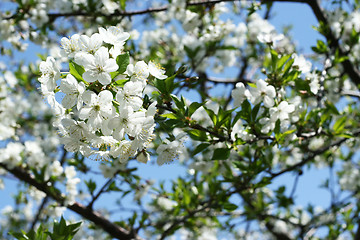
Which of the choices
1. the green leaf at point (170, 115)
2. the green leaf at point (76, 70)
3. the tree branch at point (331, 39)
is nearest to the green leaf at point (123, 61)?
the green leaf at point (76, 70)

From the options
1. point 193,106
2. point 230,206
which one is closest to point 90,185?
point 230,206

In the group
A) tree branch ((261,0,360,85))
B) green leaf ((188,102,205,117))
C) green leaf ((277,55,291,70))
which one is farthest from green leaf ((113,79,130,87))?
tree branch ((261,0,360,85))

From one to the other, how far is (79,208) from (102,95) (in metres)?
1.91

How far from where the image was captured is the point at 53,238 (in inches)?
67.9

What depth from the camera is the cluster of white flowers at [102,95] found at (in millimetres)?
1173

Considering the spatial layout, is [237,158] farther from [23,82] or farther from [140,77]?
[23,82]

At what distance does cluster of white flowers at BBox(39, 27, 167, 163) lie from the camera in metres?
1.17

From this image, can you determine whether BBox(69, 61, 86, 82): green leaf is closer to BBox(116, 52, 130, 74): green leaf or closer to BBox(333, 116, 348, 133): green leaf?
BBox(116, 52, 130, 74): green leaf

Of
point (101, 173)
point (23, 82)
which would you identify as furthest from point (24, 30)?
point (101, 173)

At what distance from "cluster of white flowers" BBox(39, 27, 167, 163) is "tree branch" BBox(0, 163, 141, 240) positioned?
1566mm

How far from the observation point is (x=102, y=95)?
1160 millimetres

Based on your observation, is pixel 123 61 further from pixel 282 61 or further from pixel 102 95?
pixel 282 61

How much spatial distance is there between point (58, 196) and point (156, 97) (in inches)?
70.8

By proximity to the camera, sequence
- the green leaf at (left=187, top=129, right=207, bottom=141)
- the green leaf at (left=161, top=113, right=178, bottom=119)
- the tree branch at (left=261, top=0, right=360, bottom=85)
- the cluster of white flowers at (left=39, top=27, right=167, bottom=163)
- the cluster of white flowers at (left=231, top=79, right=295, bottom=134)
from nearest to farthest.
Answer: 1. the cluster of white flowers at (left=39, top=27, right=167, bottom=163)
2. the green leaf at (left=161, top=113, right=178, bottom=119)
3. the green leaf at (left=187, top=129, right=207, bottom=141)
4. the cluster of white flowers at (left=231, top=79, right=295, bottom=134)
5. the tree branch at (left=261, top=0, right=360, bottom=85)
